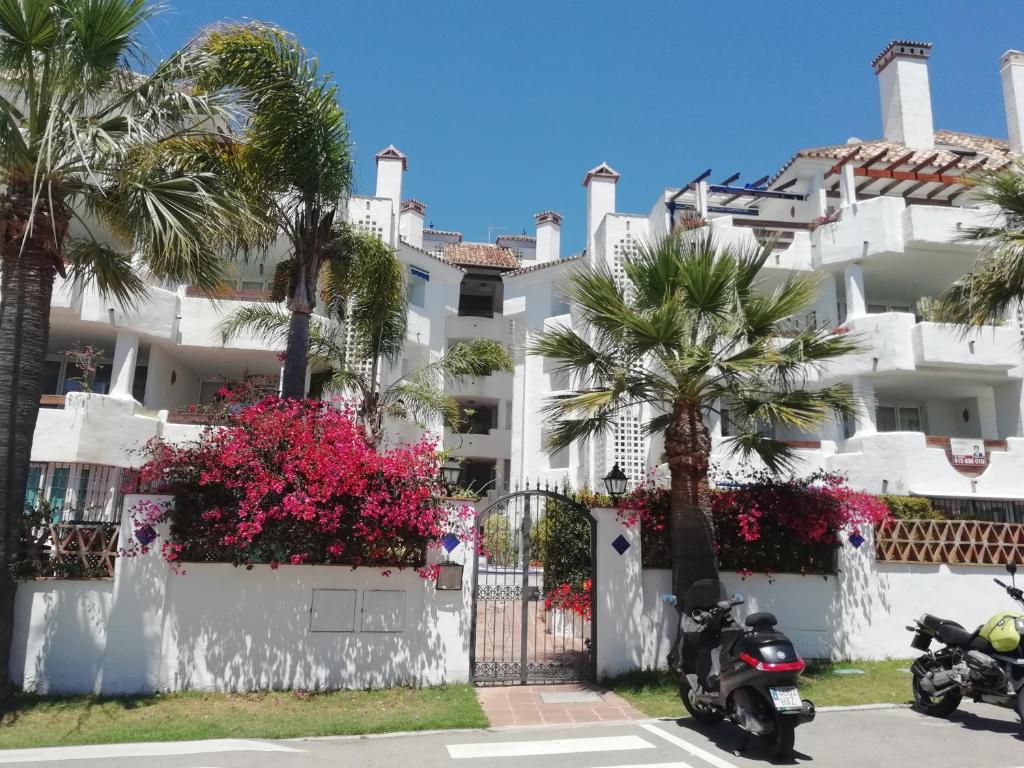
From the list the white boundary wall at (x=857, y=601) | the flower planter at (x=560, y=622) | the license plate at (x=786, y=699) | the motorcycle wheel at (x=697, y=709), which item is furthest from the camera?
the flower planter at (x=560, y=622)

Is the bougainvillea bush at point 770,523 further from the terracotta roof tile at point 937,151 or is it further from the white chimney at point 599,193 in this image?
the white chimney at point 599,193

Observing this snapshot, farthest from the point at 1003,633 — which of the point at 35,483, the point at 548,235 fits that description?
the point at 548,235

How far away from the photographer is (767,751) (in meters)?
6.88

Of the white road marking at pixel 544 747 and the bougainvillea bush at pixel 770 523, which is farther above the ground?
the bougainvillea bush at pixel 770 523

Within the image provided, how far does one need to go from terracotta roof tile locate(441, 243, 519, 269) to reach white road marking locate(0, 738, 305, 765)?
24666mm

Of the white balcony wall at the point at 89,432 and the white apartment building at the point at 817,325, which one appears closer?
the white balcony wall at the point at 89,432

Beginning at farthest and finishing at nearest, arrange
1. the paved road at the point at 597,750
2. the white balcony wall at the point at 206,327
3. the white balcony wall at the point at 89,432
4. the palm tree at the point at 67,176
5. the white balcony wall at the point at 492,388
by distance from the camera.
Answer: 1. the white balcony wall at the point at 492,388
2. the white balcony wall at the point at 206,327
3. the white balcony wall at the point at 89,432
4. the palm tree at the point at 67,176
5. the paved road at the point at 597,750

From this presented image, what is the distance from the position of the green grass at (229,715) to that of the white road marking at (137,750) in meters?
0.16

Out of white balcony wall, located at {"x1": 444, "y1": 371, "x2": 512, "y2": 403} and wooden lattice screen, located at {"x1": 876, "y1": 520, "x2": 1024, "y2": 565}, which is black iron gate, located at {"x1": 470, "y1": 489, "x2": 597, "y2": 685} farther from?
white balcony wall, located at {"x1": 444, "y1": 371, "x2": 512, "y2": 403}

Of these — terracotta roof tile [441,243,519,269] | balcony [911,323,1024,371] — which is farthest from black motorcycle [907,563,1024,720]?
terracotta roof tile [441,243,519,269]

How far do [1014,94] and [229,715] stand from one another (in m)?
29.6

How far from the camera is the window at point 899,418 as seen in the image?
21.5 metres

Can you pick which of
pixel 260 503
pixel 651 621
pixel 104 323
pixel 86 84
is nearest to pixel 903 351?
pixel 651 621

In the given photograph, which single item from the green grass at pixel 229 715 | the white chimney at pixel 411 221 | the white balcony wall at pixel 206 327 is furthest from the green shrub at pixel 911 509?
the white chimney at pixel 411 221
